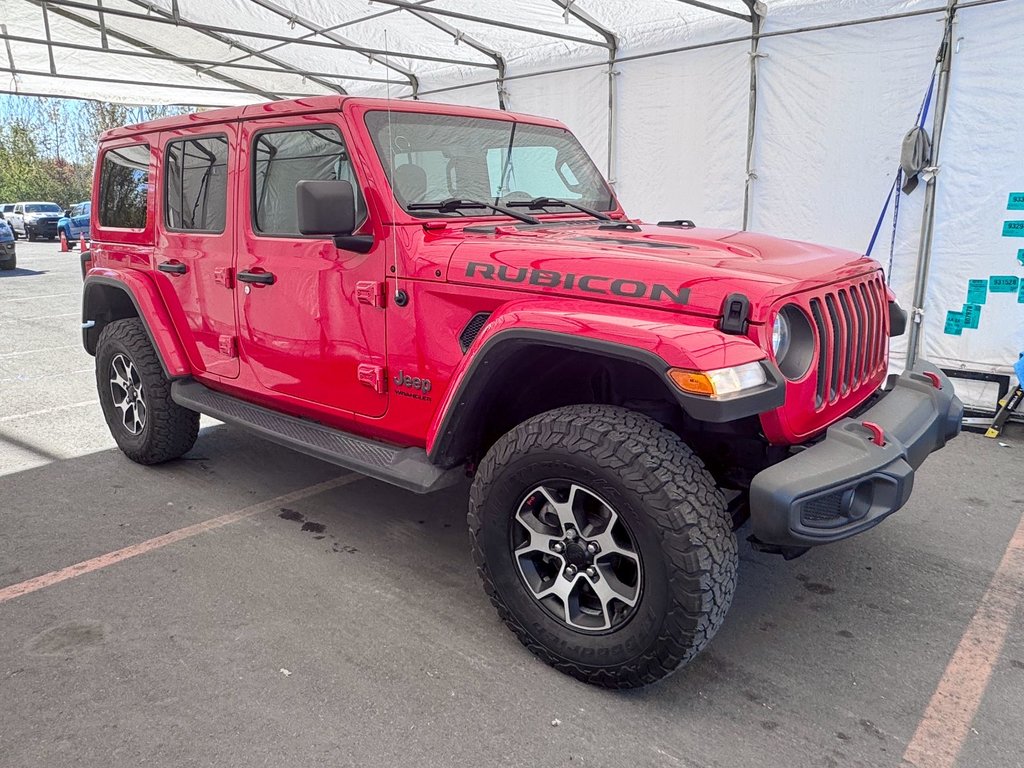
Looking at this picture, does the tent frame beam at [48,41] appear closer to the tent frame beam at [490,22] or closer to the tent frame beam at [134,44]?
the tent frame beam at [134,44]

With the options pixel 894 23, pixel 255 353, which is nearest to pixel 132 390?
pixel 255 353

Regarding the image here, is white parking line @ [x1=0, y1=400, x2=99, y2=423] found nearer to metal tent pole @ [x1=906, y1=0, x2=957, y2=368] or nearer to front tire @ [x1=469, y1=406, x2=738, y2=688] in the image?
front tire @ [x1=469, y1=406, x2=738, y2=688]

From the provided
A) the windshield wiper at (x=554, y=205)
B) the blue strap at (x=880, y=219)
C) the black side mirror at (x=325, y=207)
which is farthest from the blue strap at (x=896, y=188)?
the black side mirror at (x=325, y=207)

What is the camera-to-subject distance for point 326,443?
332 centimetres

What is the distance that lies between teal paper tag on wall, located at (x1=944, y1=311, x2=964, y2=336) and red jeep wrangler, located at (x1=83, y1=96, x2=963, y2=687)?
10.0 ft

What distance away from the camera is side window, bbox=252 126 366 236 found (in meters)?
3.21

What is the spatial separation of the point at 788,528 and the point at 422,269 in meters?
1.57

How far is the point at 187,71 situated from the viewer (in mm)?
11148

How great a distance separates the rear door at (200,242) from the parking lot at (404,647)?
2.74ft

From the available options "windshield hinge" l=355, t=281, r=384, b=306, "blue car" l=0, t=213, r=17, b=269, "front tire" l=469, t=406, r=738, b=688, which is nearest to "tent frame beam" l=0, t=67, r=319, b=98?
"blue car" l=0, t=213, r=17, b=269

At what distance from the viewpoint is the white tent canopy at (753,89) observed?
5.52 meters

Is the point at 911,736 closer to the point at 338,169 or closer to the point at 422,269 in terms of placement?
the point at 422,269

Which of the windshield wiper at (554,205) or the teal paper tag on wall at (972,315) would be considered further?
the teal paper tag on wall at (972,315)

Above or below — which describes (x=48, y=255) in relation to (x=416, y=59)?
below
